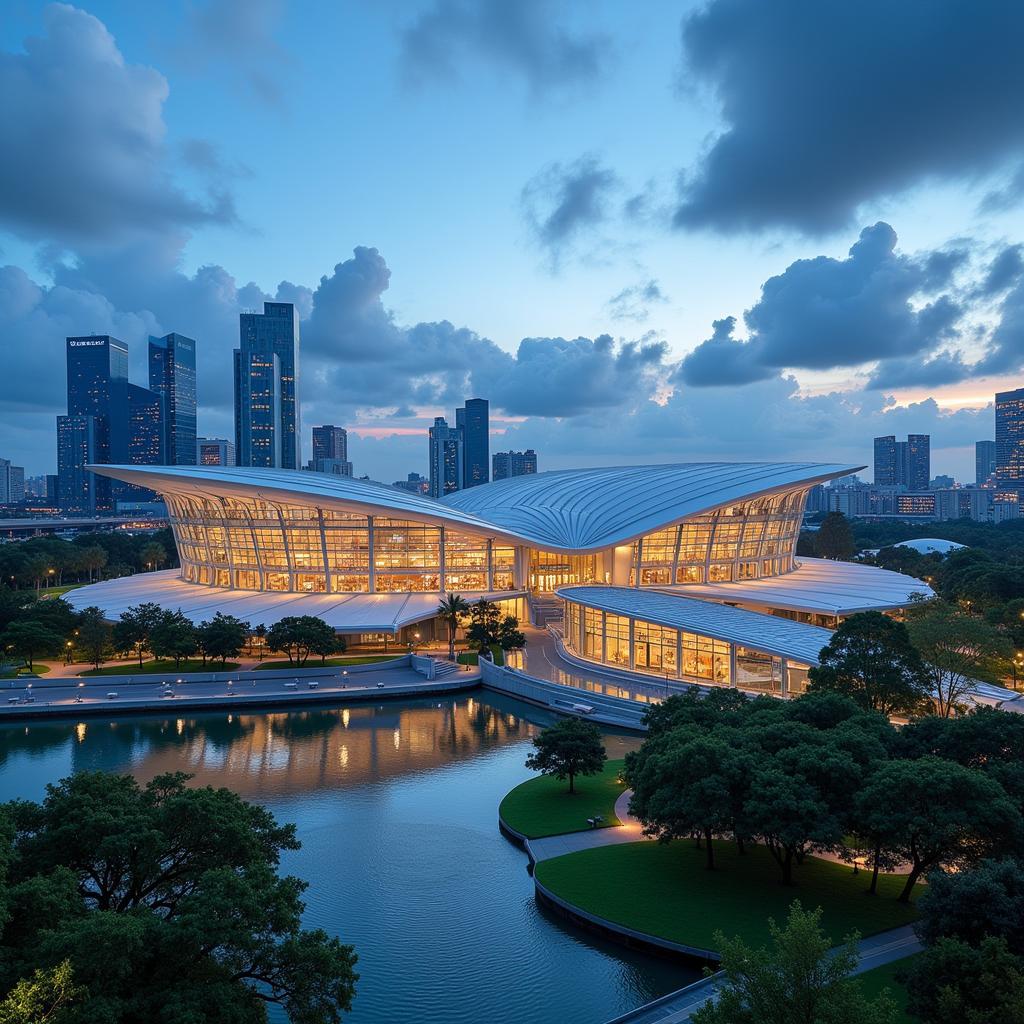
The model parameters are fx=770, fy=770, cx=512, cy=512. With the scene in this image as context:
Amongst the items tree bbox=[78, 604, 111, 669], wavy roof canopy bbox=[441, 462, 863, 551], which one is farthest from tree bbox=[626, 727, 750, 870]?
wavy roof canopy bbox=[441, 462, 863, 551]

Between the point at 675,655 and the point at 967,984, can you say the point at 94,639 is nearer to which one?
the point at 675,655

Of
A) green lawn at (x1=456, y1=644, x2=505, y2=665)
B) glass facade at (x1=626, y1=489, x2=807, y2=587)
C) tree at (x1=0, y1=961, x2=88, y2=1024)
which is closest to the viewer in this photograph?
tree at (x1=0, y1=961, x2=88, y2=1024)

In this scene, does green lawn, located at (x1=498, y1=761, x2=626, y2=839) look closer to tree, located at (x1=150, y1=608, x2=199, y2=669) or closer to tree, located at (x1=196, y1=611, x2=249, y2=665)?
tree, located at (x1=196, y1=611, x2=249, y2=665)

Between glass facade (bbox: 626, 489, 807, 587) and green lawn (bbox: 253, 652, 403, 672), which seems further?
glass facade (bbox: 626, 489, 807, 587)

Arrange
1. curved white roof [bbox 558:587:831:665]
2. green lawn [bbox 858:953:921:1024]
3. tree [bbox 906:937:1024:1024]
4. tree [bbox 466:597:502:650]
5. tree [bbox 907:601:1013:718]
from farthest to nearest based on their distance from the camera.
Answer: tree [bbox 466:597:502:650]
curved white roof [bbox 558:587:831:665]
tree [bbox 907:601:1013:718]
green lawn [bbox 858:953:921:1024]
tree [bbox 906:937:1024:1024]

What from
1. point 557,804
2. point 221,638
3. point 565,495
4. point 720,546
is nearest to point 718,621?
point 557,804

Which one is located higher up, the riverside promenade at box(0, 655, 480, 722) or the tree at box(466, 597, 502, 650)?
the tree at box(466, 597, 502, 650)

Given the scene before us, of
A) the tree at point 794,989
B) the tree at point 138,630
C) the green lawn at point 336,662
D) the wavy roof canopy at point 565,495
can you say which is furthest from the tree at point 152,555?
the tree at point 794,989

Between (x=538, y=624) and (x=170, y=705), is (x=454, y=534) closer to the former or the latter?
(x=538, y=624)
